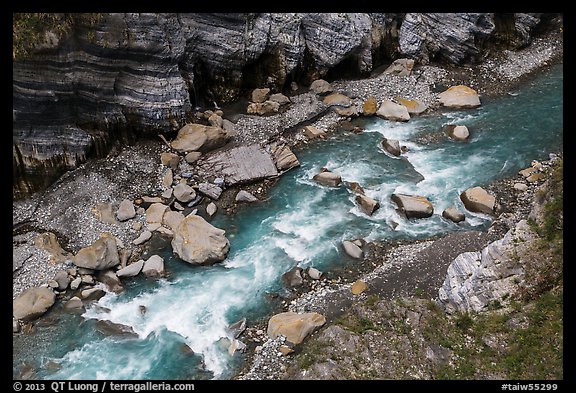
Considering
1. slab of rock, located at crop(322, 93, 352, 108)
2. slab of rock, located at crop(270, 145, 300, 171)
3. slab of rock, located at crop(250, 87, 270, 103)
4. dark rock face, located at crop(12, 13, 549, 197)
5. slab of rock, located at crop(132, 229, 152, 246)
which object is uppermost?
dark rock face, located at crop(12, 13, 549, 197)

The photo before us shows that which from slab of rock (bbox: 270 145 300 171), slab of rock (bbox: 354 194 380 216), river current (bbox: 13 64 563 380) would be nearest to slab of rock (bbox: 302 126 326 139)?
river current (bbox: 13 64 563 380)

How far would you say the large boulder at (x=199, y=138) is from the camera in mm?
30312

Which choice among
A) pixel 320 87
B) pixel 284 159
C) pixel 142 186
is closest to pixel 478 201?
pixel 284 159

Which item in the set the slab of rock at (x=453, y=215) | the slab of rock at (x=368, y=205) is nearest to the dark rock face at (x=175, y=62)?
the slab of rock at (x=368, y=205)

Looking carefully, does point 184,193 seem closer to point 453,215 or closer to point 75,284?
point 75,284

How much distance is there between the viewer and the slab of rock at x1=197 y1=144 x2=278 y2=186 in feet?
94.1

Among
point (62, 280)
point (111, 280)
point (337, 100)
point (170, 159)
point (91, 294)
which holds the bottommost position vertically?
point (91, 294)

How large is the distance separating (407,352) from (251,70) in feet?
76.7

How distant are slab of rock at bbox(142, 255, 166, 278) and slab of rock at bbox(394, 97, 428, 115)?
2025cm

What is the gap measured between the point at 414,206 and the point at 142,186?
14.9 m

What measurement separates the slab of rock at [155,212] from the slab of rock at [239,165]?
3446 mm

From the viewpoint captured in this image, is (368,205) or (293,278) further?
(368,205)

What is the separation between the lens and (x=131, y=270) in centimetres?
2334

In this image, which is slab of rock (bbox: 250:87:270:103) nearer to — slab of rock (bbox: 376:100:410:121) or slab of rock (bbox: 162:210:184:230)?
slab of rock (bbox: 376:100:410:121)
